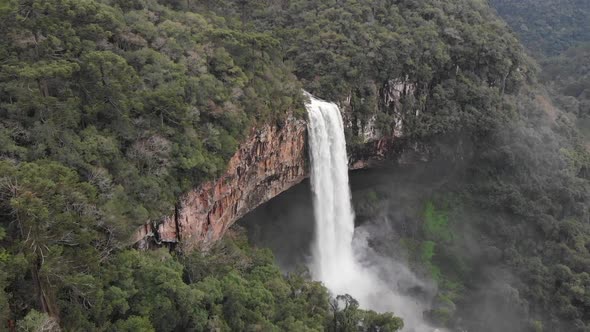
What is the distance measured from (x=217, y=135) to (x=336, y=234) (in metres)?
12.2

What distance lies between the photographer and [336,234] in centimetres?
3016

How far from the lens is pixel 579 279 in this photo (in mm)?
28453

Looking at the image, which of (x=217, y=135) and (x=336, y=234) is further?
(x=336, y=234)

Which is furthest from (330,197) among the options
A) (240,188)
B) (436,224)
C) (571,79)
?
(571,79)

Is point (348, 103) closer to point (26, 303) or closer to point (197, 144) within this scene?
point (197, 144)

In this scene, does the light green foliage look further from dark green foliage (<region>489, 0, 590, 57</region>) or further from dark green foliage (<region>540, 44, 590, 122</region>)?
dark green foliage (<region>489, 0, 590, 57</region>)

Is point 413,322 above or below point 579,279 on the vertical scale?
below

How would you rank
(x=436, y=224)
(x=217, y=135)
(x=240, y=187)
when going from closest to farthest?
(x=217, y=135), (x=240, y=187), (x=436, y=224)

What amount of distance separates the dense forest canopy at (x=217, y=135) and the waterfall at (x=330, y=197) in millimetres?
2112

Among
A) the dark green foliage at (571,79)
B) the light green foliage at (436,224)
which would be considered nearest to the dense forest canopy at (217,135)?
the light green foliage at (436,224)

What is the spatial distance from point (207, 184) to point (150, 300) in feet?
22.0

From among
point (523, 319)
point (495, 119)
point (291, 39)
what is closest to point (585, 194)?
point (495, 119)

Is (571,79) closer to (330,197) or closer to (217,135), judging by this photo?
(330,197)

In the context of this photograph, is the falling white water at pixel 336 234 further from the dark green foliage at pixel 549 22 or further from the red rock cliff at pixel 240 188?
the dark green foliage at pixel 549 22
